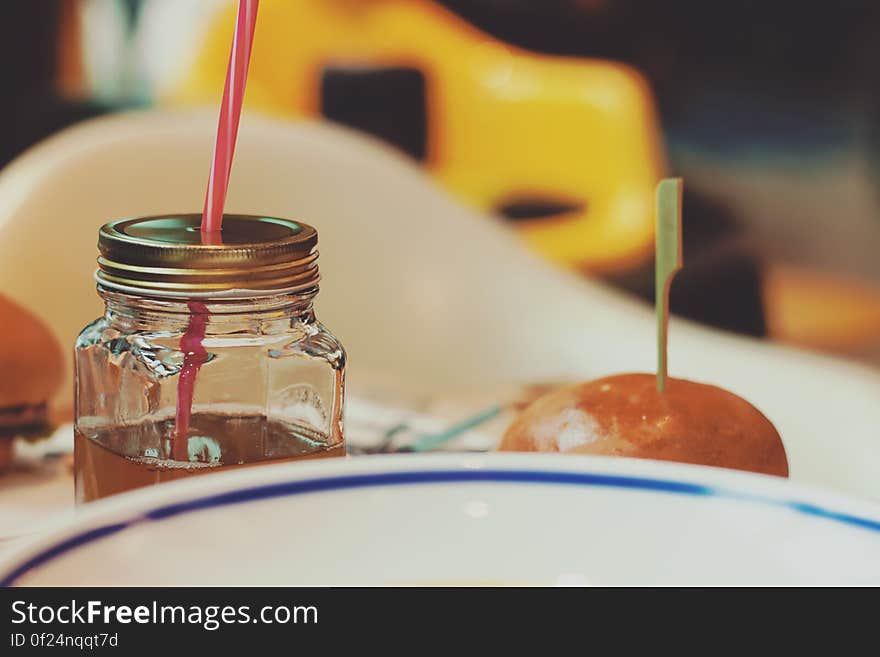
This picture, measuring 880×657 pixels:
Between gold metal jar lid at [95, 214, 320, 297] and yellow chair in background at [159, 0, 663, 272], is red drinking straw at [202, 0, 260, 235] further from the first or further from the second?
yellow chair in background at [159, 0, 663, 272]

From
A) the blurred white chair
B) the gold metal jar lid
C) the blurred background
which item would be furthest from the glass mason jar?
the blurred background

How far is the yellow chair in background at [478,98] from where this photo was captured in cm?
229

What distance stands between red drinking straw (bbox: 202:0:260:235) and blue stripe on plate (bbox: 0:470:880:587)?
154mm

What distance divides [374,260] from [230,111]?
0.45m

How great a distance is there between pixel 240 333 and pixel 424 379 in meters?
0.39

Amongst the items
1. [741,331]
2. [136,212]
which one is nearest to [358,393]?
[136,212]

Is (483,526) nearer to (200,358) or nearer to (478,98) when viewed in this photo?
(200,358)

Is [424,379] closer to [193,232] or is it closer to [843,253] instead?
[193,232]

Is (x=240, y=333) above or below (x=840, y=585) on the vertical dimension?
above

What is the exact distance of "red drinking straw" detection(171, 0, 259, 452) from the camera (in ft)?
1.13

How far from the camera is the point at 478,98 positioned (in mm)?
2695

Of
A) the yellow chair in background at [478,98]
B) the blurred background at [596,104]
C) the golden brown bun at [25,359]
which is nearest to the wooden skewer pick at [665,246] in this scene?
the golden brown bun at [25,359]

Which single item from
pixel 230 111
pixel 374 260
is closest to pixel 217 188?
pixel 230 111

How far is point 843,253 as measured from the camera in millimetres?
3117
